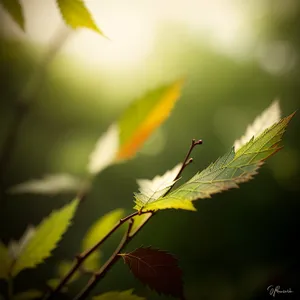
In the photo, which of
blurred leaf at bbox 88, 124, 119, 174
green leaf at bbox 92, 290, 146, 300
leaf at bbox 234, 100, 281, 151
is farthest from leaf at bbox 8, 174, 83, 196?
leaf at bbox 234, 100, 281, 151

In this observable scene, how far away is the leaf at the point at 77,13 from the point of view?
233 millimetres

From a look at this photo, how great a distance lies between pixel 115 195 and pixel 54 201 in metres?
0.25

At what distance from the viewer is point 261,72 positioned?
898 millimetres

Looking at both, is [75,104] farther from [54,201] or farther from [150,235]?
[150,235]

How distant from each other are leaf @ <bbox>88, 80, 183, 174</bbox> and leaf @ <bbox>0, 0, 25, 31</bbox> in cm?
22

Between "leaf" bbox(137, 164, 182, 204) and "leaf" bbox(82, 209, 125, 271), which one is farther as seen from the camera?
"leaf" bbox(82, 209, 125, 271)

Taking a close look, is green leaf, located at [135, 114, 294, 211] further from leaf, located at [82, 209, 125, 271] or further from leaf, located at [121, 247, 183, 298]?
leaf, located at [82, 209, 125, 271]

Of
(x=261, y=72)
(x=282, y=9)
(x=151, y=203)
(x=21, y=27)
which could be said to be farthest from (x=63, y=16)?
(x=282, y=9)

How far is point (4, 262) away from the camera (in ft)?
1.14

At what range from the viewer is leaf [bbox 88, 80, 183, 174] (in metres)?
0.42

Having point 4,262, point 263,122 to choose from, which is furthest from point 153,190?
point 4,262

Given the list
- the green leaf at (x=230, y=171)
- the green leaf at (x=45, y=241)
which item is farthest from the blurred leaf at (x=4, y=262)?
the green leaf at (x=230, y=171)

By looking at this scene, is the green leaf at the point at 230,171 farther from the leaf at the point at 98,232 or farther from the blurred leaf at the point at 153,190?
the leaf at the point at 98,232

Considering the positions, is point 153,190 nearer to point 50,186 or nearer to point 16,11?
point 16,11
